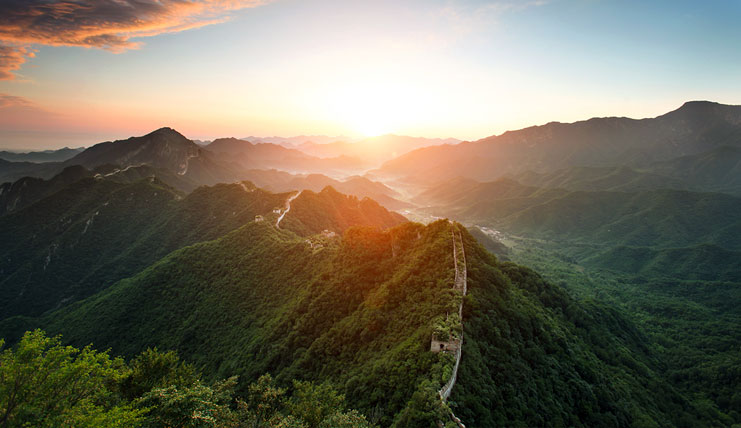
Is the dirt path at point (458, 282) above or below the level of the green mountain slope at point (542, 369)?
above

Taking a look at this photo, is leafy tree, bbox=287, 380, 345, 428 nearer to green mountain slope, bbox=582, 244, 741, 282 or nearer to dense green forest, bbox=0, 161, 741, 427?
dense green forest, bbox=0, 161, 741, 427

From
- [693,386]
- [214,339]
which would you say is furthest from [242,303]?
[693,386]

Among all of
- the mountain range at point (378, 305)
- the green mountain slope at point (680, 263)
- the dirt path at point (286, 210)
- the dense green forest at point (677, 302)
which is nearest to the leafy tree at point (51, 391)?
the mountain range at point (378, 305)

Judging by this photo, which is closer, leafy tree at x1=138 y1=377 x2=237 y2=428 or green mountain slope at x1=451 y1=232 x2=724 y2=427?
leafy tree at x1=138 y1=377 x2=237 y2=428

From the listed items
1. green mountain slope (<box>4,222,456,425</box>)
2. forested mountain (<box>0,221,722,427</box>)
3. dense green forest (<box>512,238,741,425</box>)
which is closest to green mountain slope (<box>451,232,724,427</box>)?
forested mountain (<box>0,221,722,427</box>)

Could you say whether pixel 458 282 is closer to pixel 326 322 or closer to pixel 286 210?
pixel 326 322

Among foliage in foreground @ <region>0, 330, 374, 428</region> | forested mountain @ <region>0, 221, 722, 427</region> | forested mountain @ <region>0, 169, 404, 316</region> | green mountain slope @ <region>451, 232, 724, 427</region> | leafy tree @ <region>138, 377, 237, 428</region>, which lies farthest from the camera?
forested mountain @ <region>0, 169, 404, 316</region>

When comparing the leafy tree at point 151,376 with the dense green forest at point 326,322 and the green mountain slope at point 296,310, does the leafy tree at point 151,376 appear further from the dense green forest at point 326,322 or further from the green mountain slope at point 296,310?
the green mountain slope at point 296,310

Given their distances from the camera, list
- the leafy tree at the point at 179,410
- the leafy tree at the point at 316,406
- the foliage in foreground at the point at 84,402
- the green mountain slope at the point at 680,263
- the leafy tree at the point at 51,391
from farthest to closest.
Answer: the green mountain slope at the point at 680,263 < the leafy tree at the point at 316,406 < the leafy tree at the point at 179,410 < the foliage in foreground at the point at 84,402 < the leafy tree at the point at 51,391

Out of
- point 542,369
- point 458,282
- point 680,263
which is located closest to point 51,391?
point 458,282

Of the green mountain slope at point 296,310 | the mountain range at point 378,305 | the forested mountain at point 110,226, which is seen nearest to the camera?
the mountain range at point 378,305

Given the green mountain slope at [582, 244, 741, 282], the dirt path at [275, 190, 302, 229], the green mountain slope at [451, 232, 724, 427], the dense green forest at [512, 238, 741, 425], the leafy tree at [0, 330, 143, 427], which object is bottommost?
the dense green forest at [512, 238, 741, 425]
